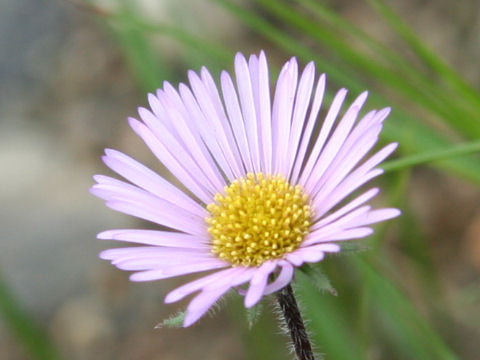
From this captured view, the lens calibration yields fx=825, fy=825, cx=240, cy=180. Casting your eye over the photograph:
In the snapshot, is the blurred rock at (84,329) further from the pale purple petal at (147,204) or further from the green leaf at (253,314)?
the green leaf at (253,314)

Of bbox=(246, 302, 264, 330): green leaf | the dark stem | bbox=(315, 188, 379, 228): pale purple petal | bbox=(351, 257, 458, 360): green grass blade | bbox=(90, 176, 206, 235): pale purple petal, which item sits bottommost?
bbox=(351, 257, 458, 360): green grass blade

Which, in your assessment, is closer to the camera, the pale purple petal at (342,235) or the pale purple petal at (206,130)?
the pale purple petal at (342,235)

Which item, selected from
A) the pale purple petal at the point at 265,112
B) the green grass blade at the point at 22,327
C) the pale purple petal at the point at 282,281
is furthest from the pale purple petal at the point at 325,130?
the green grass blade at the point at 22,327

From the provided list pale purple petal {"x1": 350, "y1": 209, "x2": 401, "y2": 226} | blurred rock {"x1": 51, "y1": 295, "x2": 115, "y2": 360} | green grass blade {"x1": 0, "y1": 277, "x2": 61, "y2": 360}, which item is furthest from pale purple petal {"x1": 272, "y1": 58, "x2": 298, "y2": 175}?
blurred rock {"x1": 51, "y1": 295, "x2": 115, "y2": 360}

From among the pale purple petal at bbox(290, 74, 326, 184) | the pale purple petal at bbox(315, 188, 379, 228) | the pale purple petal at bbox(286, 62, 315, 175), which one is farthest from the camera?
the pale purple petal at bbox(286, 62, 315, 175)

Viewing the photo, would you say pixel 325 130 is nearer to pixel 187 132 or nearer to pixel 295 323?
pixel 187 132

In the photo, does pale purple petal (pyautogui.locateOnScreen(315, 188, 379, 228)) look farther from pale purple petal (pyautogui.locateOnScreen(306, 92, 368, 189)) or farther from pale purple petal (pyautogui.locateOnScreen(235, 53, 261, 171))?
pale purple petal (pyautogui.locateOnScreen(235, 53, 261, 171))

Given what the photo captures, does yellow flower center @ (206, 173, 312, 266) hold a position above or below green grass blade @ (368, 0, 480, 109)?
below
